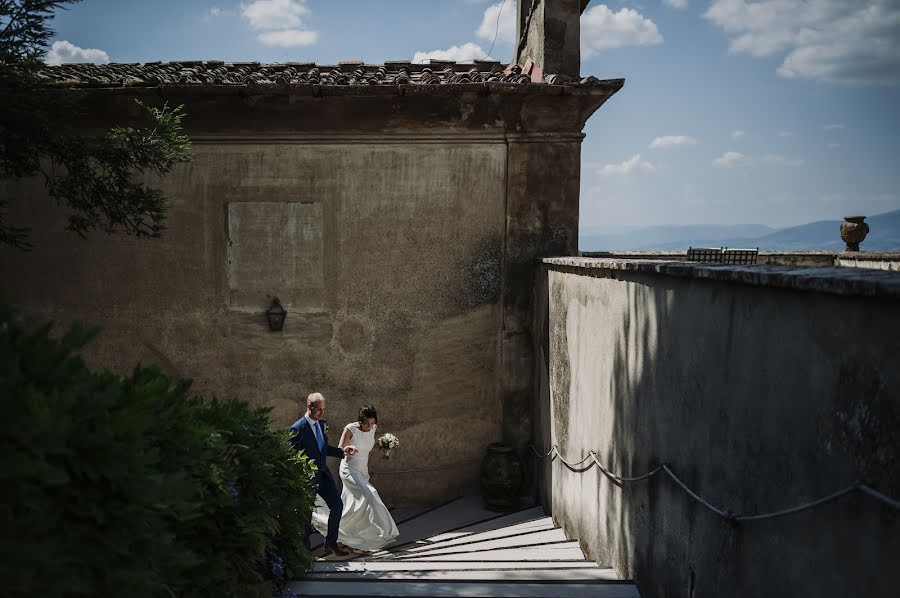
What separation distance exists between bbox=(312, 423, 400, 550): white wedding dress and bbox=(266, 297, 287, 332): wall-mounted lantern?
1993 millimetres

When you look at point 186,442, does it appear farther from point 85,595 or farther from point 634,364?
point 634,364

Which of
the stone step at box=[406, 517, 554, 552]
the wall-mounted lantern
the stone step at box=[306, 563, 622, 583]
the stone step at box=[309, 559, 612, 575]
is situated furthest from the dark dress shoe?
the wall-mounted lantern

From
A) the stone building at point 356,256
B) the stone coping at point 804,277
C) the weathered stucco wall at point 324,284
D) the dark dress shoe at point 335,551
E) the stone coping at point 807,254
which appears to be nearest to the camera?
the stone coping at point 804,277

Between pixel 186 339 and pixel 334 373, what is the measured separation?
6.32 ft

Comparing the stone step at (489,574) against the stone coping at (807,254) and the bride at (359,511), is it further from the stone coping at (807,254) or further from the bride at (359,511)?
the stone coping at (807,254)

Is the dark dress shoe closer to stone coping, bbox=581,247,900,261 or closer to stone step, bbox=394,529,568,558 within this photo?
stone step, bbox=394,529,568,558

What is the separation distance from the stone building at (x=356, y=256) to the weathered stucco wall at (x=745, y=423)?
3.28 metres

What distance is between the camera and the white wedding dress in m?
7.75

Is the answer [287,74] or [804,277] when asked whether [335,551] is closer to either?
[287,74]

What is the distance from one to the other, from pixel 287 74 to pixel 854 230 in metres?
9.59

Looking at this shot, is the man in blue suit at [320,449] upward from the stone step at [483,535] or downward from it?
upward

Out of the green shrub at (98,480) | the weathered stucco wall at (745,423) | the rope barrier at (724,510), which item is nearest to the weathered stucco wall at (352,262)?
the rope barrier at (724,510)

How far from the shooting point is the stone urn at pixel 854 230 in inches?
490

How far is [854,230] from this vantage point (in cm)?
1248
